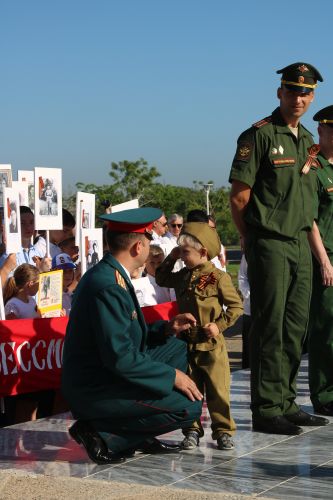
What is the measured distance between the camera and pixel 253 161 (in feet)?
20.6

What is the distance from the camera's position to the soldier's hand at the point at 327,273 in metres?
6.84

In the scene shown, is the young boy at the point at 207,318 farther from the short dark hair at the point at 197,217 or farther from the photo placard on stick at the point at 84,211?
the short dark hair at the point at 197,217

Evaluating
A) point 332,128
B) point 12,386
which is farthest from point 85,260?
point 332,128

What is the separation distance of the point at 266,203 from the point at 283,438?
1.46 meters

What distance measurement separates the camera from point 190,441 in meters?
5.91

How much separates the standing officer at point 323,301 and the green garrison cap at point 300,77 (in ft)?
2.02

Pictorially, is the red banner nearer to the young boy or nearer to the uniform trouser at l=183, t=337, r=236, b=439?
the young boy

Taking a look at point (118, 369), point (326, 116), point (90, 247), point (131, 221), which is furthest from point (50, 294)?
point (118, 369)

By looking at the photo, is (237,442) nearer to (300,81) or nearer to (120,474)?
(120,474)

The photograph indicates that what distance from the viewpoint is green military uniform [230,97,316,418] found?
6301 mm

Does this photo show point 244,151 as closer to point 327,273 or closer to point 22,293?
point 327,273

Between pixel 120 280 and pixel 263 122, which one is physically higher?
pixel 263 122

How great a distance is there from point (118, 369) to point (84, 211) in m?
4.77

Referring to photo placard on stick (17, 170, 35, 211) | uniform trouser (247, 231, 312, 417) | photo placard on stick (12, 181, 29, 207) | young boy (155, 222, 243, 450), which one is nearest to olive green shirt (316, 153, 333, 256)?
uniform trouser (247, 231, 312, 417)
